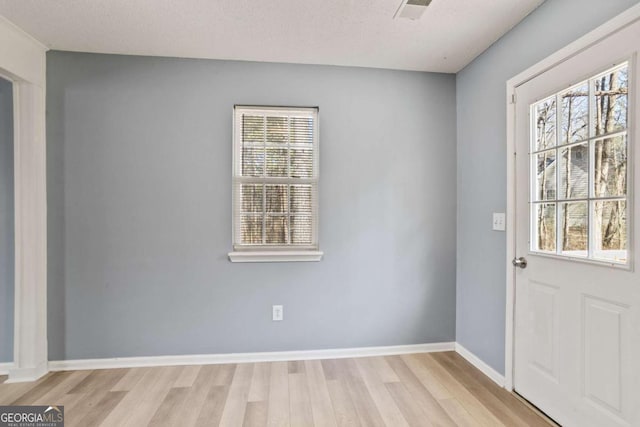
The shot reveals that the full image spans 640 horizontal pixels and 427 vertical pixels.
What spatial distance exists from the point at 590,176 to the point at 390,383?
1.73 metres

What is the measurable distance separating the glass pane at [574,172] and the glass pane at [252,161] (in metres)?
1.99

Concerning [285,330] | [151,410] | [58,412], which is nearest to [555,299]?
[285,330]

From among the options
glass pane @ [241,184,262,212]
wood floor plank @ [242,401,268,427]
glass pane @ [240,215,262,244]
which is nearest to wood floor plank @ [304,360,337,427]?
wood floor plank @ [242,401,268,427]

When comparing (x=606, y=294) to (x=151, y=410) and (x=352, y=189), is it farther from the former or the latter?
(x=151, y=410)

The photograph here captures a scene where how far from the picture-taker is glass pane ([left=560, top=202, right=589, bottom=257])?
1.53 metres

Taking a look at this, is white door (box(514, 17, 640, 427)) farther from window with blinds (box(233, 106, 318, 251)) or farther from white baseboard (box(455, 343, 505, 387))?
window with blinds (box(233, 106, 318, 251))

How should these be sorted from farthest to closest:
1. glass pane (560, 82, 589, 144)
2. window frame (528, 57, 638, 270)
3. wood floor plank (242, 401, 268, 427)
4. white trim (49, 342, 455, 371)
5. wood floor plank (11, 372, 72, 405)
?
white trim (49, 342, 455, 371) < wood floor plank (11, 372, 72, 405) < wood floor plank (242, 401, 268, 427) < glass pane (560, 82, 589, 144) < window frame (528, 57, 638, 270)

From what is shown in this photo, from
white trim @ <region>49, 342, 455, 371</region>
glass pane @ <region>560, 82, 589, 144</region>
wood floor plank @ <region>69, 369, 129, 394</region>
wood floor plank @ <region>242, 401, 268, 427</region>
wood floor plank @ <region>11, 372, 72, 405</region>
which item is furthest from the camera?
white trim @ <region>49, 342, 455, 371</region>

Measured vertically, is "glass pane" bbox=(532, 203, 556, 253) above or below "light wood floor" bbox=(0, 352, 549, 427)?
above

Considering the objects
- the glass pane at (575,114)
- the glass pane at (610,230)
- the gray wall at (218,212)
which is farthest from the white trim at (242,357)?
the glass pane at (575,114)

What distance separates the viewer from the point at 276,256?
2.46m

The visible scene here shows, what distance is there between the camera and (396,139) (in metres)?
2.61

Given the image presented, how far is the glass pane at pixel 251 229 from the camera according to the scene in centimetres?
250

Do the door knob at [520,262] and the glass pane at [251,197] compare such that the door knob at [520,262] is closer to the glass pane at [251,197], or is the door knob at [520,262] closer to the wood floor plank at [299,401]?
the wood floor plank at [299,401]
